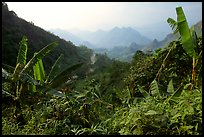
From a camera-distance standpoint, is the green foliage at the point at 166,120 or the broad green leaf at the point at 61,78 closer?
the green foliage at the point at 166,120

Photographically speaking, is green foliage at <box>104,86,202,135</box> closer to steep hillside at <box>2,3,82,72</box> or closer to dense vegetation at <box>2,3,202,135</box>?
dense vegetation at <box>2,3,202,135</box>

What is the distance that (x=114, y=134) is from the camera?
2.93 m

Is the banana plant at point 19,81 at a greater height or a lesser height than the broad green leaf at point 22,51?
lesser

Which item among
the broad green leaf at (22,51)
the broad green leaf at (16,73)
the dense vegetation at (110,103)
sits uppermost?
the broad green leaf at (22,51)

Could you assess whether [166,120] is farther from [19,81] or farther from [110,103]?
[19,81]

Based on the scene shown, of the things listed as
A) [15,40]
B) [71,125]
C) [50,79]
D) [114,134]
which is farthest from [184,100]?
[15,40]

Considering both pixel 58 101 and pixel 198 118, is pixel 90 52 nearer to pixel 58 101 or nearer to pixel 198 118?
pixel 58 101

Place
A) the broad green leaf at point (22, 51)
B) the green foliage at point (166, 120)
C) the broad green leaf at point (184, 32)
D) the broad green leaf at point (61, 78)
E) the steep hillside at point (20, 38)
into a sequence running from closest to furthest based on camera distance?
the green foliage at point (166, 120), the broad green leaf at point (184, 32), the broad green leaf at point (22, 51), the broad green leaf at point (61, 78), the steep hillside at point (20, 38)

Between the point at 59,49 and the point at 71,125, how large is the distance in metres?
18.8

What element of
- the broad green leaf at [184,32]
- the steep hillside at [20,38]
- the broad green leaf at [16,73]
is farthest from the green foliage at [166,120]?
the steep hillside at [20,38]

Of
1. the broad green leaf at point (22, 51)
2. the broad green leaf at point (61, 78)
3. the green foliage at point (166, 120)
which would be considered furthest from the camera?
the broad green leaf at point (61, 78)

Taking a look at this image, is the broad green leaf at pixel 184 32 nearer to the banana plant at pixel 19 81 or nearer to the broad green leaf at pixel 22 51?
the banana plant at pixel 19 81

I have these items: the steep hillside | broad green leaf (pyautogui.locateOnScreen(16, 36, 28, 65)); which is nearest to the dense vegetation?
broad green leaf (pyautogui.locateOnScreen(16, 36, 28, 65))

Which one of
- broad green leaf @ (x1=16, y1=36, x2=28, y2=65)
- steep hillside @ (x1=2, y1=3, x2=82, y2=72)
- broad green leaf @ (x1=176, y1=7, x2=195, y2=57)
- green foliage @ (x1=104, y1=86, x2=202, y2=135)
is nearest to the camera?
green foliage @ (x1=104, y1=86, x2=202, y2=135)
